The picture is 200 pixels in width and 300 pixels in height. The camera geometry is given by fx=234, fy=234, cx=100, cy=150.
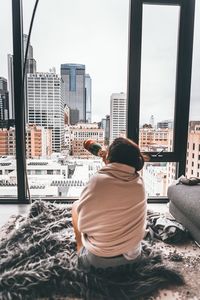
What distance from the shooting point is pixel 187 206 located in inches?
67.1

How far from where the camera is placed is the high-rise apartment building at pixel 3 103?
2.57 meters

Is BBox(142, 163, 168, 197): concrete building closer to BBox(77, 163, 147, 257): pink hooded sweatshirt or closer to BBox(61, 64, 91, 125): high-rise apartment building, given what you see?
BBox(61, 64, 91, 125): high-rise apartment building

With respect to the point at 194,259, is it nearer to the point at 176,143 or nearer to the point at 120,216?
the point at 120,216

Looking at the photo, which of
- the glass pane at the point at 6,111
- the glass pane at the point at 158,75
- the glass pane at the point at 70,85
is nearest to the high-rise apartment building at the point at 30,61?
the glass pane at the point at 70,85

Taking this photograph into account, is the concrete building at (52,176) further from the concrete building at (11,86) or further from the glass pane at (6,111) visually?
the concrete building at (11,86)

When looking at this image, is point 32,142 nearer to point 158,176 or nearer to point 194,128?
point 158,176

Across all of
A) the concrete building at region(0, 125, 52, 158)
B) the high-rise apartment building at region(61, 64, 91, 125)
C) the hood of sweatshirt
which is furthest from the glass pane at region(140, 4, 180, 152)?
the hood of sweatshirt

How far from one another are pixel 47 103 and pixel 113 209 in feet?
6.23

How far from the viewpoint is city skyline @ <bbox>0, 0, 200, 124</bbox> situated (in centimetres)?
254

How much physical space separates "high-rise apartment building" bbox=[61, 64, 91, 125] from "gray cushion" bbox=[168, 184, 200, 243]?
132 centimetres

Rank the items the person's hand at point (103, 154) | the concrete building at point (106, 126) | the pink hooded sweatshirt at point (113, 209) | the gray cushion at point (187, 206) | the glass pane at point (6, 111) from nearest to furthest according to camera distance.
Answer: the pink hooded sweatshirt at point (113, 209) < the person's hand at point (103, 154) < the gray cushion at point (187, 206) < the glass pane at point (6, 111) < the concrete building at point (106, 126)

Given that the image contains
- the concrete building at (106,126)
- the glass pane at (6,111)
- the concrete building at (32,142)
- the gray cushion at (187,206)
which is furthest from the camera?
the concrete building at (106,126)

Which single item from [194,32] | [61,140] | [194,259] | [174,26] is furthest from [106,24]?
[194,259]

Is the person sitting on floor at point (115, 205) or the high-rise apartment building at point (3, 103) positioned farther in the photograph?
the high-rise apartment building at point (3, 103)
